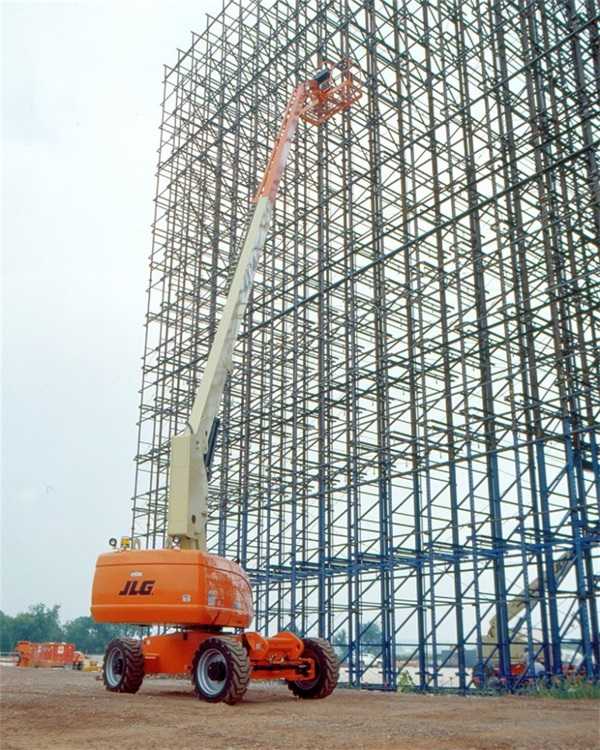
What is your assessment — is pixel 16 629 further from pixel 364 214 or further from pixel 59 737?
pixel 59 737

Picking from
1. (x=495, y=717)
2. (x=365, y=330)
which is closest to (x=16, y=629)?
(x=365, y=330)

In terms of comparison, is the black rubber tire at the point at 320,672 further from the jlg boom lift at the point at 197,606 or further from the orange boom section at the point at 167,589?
the orange boom section at the point at 167,589

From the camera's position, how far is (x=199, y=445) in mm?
10398

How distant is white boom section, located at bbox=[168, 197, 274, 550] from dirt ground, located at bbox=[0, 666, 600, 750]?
80.2 inches

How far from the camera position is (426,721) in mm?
7492

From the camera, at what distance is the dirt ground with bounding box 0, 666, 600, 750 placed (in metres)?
5.75

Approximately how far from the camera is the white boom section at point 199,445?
32.7 feet

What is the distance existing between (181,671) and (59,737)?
4316 mm

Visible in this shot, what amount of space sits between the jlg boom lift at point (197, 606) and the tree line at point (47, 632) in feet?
181

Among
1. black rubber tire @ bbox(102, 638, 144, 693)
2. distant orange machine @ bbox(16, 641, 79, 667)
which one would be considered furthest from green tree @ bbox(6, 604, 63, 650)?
black rubber tire @ bbox(102, 638, 144, 693)

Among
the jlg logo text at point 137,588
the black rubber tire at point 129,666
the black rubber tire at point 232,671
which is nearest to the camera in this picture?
the black rubber tire at point 232,671

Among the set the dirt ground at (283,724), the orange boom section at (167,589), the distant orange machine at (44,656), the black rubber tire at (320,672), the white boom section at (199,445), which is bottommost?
the distant orange machine at (44,656)

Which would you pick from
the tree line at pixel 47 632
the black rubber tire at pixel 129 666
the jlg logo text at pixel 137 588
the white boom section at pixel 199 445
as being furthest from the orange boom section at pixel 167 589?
the tree line at pixel 47 632

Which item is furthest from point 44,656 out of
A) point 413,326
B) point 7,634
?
point 7,634
